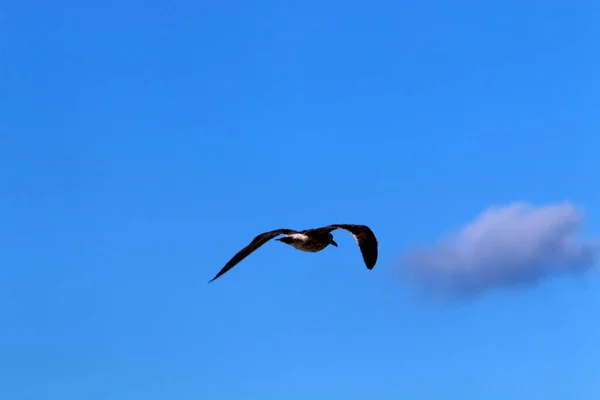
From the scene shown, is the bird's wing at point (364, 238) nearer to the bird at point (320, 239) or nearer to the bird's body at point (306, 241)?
the bird at point (320, 239)

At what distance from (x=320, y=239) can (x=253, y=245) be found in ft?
12.8

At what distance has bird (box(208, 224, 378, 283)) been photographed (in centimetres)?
4400

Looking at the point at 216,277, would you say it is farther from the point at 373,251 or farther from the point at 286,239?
the point at 373,251

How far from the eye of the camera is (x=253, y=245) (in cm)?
4353

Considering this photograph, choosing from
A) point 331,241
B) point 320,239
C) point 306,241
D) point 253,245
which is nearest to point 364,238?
point 331,241

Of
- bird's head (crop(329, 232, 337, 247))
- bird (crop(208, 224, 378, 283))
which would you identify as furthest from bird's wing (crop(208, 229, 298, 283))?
bird's head (crop(329, 232, 337, 247))

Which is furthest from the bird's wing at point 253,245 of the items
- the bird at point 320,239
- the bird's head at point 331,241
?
the bird's head at point 331,241

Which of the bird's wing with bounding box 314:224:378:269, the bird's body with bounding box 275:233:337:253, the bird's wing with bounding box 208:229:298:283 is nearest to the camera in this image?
the bird's wing with bounding box 208:229:298:283

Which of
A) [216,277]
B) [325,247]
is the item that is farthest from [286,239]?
[216,277]

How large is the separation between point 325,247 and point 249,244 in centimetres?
465

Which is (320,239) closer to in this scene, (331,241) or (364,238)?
(331,241)

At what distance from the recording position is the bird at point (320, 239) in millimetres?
44000

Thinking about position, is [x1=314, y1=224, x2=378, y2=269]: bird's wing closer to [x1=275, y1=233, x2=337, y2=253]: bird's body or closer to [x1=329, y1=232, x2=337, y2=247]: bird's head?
[x1=329, y1=232, x2=337, y2=247]: bird's head

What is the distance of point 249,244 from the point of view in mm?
43438
